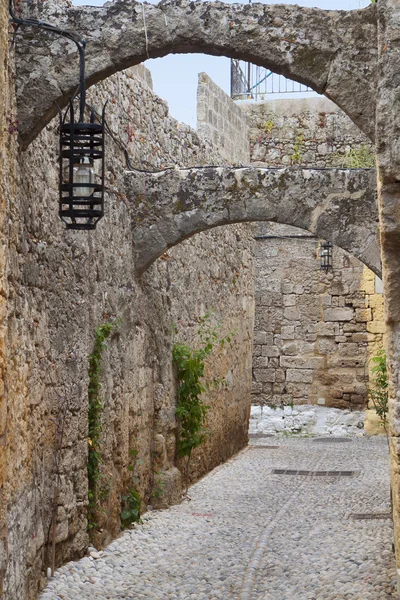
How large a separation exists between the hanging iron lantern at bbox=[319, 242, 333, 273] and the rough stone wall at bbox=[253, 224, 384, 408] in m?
0.08

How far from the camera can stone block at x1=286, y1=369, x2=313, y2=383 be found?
1358 centimetres

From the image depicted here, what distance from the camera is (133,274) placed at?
680 centimetres

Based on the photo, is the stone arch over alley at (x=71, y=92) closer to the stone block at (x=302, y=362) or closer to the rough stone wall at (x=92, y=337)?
the rough stone wall at (x=92, y=337)

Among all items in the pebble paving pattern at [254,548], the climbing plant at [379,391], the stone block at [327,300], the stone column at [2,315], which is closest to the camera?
the stone column at [2,315]

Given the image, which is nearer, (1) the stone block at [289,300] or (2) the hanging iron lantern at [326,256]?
(2) the hanging iron lantern at [326,256]

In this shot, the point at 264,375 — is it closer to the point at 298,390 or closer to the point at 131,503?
the point at 298,390

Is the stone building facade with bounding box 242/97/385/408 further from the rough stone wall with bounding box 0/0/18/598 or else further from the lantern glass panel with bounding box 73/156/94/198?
the rough stone wall with bounding box 0/0/18/598

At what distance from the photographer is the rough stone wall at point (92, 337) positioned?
421cm

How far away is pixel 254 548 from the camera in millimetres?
5828

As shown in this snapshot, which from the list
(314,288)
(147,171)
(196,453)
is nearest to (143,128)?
(147,171)

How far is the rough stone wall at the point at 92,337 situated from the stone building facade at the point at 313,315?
400 cm

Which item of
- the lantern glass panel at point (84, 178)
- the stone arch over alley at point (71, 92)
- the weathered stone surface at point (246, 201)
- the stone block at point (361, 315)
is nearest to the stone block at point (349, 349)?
the stone block at point (361, 315)

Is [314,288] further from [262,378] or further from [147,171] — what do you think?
[147,171]

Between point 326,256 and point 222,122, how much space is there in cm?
265
